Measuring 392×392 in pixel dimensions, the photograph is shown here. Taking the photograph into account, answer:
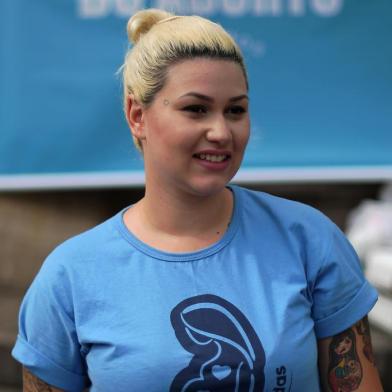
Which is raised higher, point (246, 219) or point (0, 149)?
point (246, 219)

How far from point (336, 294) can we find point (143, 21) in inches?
35.3

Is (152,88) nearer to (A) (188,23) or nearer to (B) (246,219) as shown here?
(A) (188,23)

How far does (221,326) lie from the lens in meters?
1.88

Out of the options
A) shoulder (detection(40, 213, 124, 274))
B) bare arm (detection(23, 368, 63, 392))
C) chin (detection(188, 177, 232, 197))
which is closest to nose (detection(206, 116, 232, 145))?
chin (detection(188, 177, 232, 197))

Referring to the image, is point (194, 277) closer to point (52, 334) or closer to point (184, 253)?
point (184, 253)

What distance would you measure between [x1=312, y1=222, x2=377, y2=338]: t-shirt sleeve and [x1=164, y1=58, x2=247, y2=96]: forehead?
0.45 meters

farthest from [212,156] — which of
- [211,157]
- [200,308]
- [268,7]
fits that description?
[268,7]

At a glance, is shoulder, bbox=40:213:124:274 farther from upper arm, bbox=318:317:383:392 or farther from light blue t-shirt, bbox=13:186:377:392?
upper arm, bbox=318:317:383:392

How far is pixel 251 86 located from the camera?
13.8 feet

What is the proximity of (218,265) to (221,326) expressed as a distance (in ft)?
0.52

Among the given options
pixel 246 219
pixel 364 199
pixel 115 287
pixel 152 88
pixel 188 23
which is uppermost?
pixel 188 23

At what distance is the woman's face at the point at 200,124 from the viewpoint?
1913 mm

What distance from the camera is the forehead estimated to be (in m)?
1.93

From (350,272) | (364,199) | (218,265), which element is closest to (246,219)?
(218,265)
